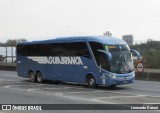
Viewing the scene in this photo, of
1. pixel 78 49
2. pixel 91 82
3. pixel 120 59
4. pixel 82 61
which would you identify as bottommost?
pixel 91 82

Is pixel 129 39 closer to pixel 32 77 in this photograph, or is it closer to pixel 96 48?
pixel 32 77

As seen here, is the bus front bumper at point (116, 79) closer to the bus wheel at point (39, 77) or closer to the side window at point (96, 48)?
the side window at point (96, 48)

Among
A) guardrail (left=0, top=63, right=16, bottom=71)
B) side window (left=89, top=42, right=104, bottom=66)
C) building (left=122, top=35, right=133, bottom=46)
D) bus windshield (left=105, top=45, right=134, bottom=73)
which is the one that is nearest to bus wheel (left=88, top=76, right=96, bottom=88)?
side window (left=89, top=42, right=104, bottom=66)

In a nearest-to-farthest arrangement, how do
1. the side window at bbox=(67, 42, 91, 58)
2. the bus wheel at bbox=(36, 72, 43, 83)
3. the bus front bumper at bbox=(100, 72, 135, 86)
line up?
the bus front bumper at bbox=(100, 72, 135, 86), the side window at bbox=(67, 42, 91, 58), the bus wheel at bbox=(36, 72, 43, 83)

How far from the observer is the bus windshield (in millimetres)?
24266

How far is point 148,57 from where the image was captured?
4303 centimetres

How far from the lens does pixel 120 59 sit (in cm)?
2450

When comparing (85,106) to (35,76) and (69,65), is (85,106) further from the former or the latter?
(35,76)

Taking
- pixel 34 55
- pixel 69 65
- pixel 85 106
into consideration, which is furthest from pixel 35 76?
pixel 85 106

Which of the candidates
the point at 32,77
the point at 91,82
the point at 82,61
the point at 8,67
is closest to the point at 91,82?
the point at 91,82

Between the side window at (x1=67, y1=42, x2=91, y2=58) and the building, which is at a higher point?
the building

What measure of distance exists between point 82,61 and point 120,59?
8.01ft

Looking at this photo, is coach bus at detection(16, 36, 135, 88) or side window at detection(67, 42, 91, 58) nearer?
coach bus at detection(16, 36, 135, 88)

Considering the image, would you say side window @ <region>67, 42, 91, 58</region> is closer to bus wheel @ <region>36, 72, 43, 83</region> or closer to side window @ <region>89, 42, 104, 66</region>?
side window @ <region>89, 42, 104, 66</region>
